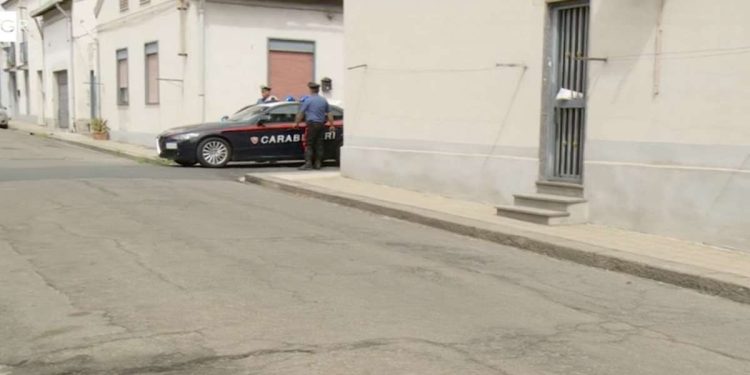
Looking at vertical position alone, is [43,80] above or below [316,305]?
above

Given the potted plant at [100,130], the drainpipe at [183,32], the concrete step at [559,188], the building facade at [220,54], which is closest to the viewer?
the concrete step at [559,188]

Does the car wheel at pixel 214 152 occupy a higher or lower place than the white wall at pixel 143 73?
lower

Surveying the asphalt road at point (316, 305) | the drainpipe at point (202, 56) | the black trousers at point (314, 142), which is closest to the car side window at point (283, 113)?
the black trousers at point (314, 142)

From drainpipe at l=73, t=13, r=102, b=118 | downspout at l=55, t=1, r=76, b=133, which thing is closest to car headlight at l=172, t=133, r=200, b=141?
drainpipe at l=73, t=13, r=102, b=118

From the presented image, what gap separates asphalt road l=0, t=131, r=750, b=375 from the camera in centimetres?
464

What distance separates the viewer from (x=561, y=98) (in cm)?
1001

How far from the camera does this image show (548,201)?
9.70m

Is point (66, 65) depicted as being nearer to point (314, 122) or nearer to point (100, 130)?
point (100, 130)

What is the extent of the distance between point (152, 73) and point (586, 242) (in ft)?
57.9

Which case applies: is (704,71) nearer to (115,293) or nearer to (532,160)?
(532,160)

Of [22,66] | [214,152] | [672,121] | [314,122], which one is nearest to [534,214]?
[672,121]

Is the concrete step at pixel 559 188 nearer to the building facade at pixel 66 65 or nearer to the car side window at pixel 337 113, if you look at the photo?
the car side window at pixel 337 113

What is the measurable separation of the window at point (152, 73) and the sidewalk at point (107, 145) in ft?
4.96

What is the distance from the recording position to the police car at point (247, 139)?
16.6m
